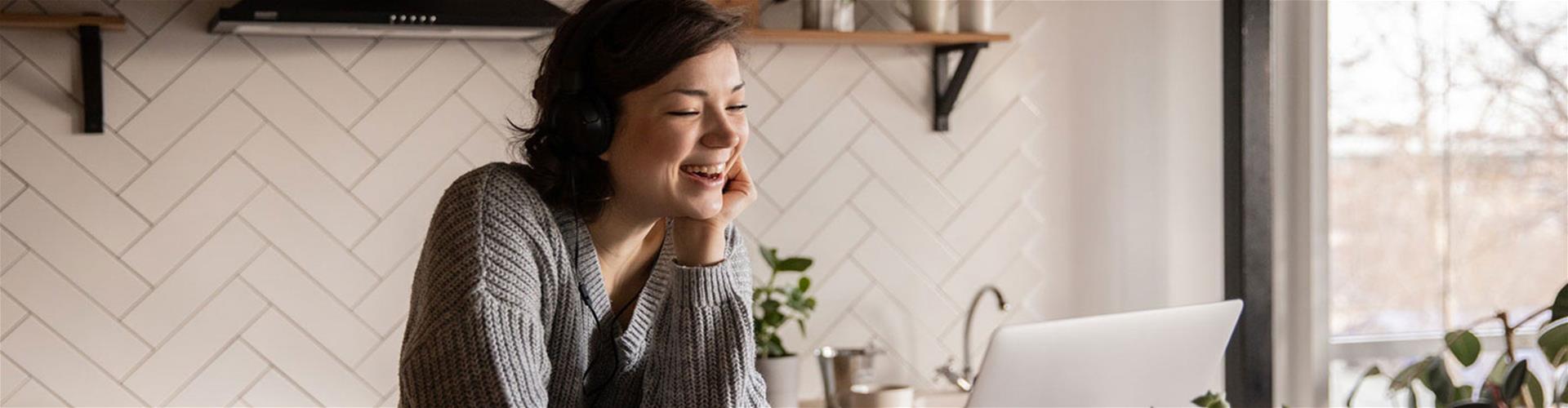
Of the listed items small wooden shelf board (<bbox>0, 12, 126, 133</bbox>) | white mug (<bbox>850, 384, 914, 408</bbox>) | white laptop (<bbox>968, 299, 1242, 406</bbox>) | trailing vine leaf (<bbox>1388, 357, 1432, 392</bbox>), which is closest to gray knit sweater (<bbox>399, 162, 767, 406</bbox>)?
white laptop (<bbox>968, 299, 1242, 406</bbox>)

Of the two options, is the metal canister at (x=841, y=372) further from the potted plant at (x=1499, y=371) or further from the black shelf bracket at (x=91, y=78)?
the potted plant at (x=1499, y=371)

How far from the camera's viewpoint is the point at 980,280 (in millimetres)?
3010

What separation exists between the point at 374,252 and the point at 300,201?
15 cm

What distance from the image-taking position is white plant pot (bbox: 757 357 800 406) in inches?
104

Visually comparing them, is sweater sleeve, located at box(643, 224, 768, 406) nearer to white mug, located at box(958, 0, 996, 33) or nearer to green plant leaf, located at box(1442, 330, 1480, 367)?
green plant leaf, located at box(1442, 330, 1480, 367)

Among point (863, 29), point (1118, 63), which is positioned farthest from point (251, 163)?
Answer: point (1118, 63)

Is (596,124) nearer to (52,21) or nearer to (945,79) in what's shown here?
(52,21)

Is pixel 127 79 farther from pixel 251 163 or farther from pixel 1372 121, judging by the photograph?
pixel 1372 121

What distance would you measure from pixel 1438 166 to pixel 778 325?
59.1 inches

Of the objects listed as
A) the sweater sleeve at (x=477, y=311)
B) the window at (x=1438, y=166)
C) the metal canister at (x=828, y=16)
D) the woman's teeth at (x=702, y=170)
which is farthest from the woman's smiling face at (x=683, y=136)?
the window at (x=1438, y=166)

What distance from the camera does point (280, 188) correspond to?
257 centimetres

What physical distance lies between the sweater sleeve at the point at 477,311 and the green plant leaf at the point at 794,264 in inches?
53.2

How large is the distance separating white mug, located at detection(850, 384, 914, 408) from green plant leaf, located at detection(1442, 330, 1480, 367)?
170 centimetres

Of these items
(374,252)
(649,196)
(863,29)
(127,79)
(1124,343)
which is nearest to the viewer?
(649,196)
